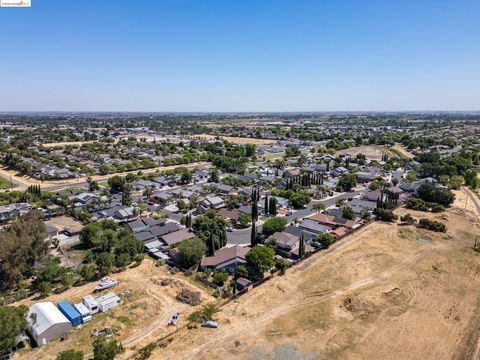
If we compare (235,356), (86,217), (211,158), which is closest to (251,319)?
(235,356)

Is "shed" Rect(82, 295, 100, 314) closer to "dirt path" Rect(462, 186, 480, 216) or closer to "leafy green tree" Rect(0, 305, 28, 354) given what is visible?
"leafy green tree" Rect(0, 305, 28, 354)

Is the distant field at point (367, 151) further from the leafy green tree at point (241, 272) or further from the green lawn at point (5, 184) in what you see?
the green lawn at point (5, 184)

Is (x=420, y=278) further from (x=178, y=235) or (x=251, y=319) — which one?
(x=178, y=235)

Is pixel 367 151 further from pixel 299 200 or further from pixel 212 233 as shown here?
pixel 212 233

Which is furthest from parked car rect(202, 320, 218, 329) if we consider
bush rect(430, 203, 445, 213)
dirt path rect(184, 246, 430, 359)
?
bush rect(430, 203, 445, 213)

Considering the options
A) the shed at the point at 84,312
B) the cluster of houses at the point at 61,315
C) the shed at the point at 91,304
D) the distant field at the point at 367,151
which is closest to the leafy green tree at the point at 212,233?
the cluster of houses at the point at 61,315

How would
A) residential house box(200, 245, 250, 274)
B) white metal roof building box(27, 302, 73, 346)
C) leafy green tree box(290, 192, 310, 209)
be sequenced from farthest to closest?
leafy green tree box(290, 192, 310, 209) < residential house box(200, 245, 250, 274) < white metal roof building box(27, 302, 73, 346)

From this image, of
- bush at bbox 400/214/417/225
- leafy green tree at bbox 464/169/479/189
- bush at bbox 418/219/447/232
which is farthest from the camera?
leafy green tree at bbox 464/169/479/189
